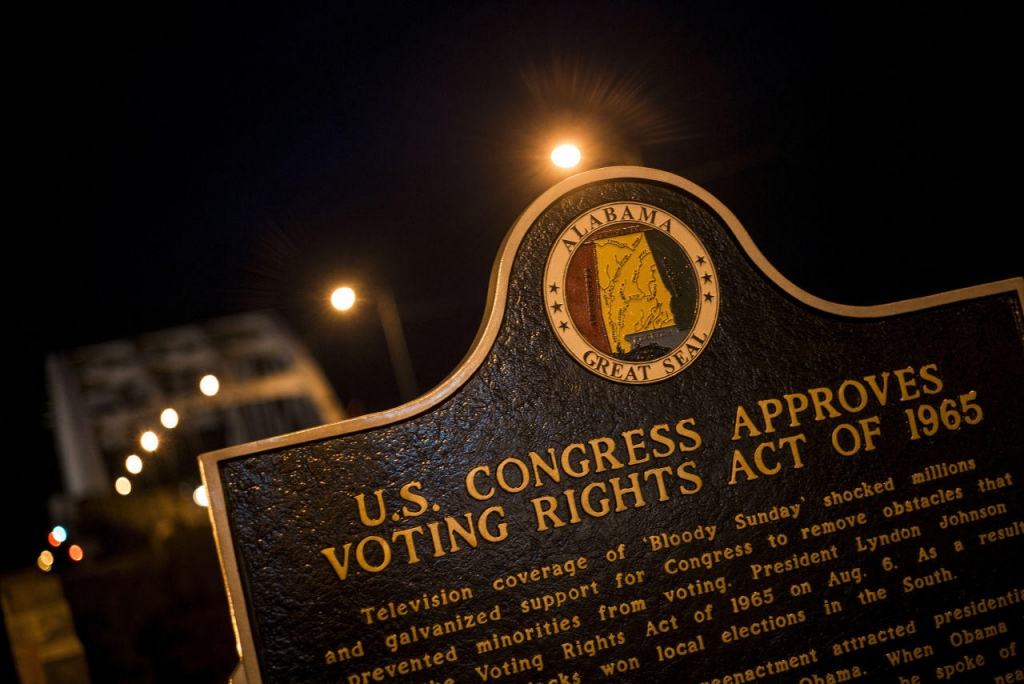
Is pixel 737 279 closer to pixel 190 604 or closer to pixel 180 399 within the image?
pixel 190 604

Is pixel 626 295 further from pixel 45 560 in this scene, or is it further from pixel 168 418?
pixel 168 418

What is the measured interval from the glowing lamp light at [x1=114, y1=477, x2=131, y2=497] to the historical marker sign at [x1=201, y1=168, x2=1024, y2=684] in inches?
951

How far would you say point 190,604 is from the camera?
11359mm

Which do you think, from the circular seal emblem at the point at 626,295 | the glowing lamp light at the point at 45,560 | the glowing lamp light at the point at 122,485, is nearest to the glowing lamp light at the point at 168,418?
the glowing lamp light at the point at 122,485

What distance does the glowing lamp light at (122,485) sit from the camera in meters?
23.1

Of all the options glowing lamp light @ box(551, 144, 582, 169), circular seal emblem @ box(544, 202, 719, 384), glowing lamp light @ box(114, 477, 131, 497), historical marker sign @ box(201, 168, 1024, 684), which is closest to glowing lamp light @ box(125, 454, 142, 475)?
glowing lamp light @ box(114, 477, 131, 497)

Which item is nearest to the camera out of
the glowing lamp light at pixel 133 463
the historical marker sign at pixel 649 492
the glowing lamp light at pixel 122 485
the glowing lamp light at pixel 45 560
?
the historical marker sign at pixel 649 492

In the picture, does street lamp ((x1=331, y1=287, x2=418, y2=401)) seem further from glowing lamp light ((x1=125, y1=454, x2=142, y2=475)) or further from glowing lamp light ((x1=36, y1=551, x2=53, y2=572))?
glowing lamp light ((x1=125, y1=454, x2=142, y2=475))

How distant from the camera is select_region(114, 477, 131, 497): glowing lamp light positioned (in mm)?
23109

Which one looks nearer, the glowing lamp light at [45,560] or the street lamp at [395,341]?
the street lamp at [395,341]

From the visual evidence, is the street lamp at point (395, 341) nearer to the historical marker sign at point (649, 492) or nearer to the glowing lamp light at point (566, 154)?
the glowing lamp light at point (566, 154)

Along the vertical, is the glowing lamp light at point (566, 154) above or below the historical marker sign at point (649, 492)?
above

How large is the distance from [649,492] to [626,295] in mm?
705

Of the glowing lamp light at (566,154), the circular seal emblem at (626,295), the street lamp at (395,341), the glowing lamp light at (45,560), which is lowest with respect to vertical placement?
the circular seal emblem at (626,295)
